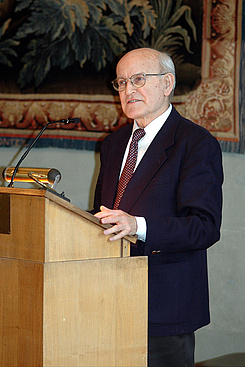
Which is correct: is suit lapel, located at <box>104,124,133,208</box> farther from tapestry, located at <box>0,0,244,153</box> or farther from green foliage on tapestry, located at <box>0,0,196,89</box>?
green foliage on tapestry, located at <box>0,0,196,89</box>

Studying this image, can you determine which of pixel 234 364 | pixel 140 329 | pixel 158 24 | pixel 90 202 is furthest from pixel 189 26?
pixel 140 329

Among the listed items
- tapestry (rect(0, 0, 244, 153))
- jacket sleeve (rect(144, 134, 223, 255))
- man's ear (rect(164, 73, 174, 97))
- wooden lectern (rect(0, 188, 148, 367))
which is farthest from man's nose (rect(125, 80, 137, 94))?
tapestry (rect(0, 0, 244, 153))

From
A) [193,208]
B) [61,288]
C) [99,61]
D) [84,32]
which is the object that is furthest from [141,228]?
[84,32]

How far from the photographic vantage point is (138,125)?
7.91ft

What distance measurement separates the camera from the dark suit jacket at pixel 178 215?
1932 mm

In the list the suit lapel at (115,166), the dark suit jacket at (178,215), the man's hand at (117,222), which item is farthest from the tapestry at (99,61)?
the man's hand at (117,222)

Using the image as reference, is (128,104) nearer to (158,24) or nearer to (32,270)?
(32,270)

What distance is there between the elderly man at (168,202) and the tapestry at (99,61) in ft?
4.38

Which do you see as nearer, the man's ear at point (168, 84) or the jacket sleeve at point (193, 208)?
the jacket sleeve at point (193, 208)

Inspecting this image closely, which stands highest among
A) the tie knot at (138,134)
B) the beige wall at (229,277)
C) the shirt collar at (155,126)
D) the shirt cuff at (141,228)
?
the shirt collar at (155,126)

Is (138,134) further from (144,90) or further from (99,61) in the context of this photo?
(99,61)

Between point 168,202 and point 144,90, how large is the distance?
1.73 ft

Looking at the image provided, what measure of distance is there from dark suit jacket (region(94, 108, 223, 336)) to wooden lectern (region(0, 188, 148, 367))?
28 centimetres

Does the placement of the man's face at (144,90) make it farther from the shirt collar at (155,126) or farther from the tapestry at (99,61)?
the tapestry at (99,61)
